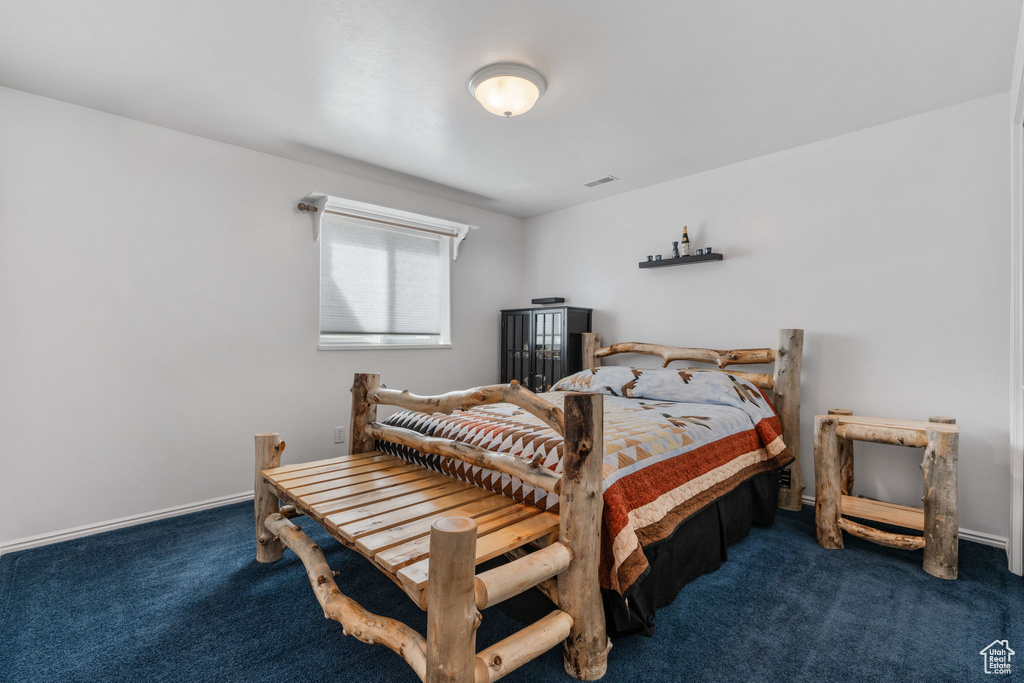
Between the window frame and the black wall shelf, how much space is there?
5.31 ft

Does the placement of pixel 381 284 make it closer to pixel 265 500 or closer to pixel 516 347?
pixel 516 347

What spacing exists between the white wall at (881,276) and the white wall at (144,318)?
2.70m

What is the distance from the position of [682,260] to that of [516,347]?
176 cm

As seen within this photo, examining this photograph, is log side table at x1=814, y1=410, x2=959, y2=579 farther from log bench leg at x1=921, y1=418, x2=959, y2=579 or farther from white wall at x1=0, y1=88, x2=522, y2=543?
white wall at x1=0, y1=88, x2=522, y2=543

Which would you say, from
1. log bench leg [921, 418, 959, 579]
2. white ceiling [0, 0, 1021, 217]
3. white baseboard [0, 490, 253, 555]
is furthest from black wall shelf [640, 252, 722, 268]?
white baseboard [0, 490, 253, 555]

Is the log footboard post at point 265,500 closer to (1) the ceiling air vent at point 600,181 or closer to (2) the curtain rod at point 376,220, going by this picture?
(2) the curtain rod at point 376,220

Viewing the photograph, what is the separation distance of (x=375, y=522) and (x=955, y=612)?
2.32m

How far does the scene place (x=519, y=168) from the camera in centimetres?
A: 342

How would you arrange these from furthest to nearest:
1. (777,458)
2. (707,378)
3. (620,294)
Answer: (620,294)
(707,378)
(777,458)

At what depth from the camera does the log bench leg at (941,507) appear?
2.05 m

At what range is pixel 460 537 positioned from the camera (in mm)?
1027

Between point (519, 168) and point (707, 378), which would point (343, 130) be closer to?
point (519, 168)

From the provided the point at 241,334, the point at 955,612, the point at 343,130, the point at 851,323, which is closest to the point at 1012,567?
the point at 955,612

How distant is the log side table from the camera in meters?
2.06
